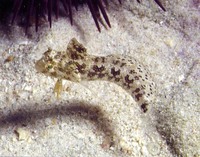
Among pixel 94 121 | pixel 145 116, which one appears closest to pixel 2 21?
pixel 94 121

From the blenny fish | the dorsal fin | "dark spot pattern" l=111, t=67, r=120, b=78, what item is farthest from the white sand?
the dorsal fin

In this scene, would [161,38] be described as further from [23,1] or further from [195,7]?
[23,1]

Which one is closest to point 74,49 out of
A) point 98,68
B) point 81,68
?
point 81,68

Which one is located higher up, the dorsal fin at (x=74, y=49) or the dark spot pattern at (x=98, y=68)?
the dorsal fin at (x=74, y=49)

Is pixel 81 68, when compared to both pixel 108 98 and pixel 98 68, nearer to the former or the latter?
pixel 98 68

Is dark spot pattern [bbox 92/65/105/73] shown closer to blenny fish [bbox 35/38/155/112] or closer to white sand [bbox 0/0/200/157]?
blenny fish [bbox 35/38/155/112]

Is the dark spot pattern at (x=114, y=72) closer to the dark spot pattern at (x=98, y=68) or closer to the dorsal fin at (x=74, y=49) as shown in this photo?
the dark spot pattern at (x=98, y=68)

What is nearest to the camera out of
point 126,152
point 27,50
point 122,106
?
point 126,152

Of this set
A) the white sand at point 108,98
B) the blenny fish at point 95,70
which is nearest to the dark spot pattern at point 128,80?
the blenny fish at point 95,70

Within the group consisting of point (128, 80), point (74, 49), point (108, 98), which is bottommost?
point (108, 98)
